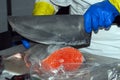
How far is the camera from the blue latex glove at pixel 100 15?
2.79 ft

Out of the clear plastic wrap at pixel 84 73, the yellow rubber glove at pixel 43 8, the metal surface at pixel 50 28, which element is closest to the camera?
the clear plastic wrap at pixel 84 73

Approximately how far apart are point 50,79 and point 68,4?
0.59m

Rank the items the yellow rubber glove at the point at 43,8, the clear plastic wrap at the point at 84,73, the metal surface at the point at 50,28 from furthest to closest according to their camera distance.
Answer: the yellow rubber glove at the point at 43,8, the metal surface at the point at 50,28, the clear plastic wrap at the point at 84,73

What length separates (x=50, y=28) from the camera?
836 millimetres

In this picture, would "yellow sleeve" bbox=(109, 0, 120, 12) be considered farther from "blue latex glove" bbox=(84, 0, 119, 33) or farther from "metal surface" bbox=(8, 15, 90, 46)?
"metal surface" bbox=(8, 15, 90, 46)

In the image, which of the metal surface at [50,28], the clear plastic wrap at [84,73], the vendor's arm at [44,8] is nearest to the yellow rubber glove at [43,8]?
the vendor's arm at [44,8]

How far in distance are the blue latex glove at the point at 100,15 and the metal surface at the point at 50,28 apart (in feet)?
0.07

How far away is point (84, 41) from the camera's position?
2.97ft

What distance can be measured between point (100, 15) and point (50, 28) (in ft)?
0.57

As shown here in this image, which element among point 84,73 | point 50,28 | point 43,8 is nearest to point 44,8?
point 43,8

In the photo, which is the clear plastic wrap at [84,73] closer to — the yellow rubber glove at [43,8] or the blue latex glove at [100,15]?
the blue latex glove at [100,15]

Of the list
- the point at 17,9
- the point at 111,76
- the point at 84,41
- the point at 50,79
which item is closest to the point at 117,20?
the point at 84,41

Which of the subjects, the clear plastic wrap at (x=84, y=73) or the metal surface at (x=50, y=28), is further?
the metal surface at (x=50, y=28)

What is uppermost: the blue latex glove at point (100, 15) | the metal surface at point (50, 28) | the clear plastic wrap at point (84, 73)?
the blue latex glove at point (100, 15)
